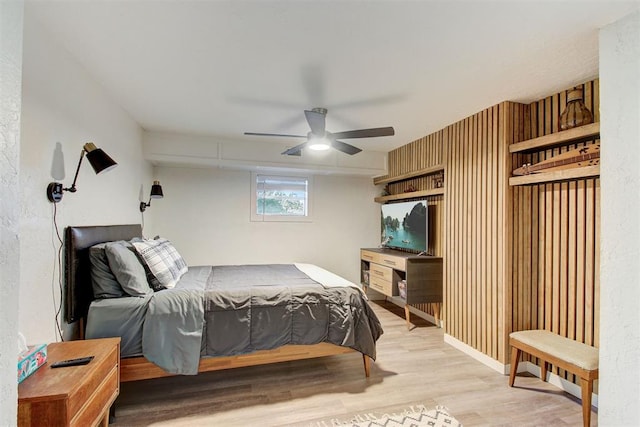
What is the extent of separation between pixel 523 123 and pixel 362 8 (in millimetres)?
Answer: 2090

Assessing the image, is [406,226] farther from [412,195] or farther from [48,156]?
[48,156]

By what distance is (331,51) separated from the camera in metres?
2.02

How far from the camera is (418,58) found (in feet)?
6.88

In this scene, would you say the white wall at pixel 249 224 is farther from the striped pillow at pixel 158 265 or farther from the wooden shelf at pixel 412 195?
the striped pillow at pixel 158 265

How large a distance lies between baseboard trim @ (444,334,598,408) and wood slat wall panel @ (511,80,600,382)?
7 cm

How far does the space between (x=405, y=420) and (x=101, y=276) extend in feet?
7.90

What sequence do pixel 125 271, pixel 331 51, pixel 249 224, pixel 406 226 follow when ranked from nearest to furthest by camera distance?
pixel 331 51, pixel 125 271, pixel 406 226, pixel 249 224

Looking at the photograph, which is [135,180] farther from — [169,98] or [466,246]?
[466,246]

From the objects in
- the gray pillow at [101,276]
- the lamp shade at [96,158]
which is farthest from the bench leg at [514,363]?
the lamp shade at [96,158]

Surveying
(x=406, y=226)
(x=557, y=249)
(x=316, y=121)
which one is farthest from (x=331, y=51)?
(x=406, y=226)

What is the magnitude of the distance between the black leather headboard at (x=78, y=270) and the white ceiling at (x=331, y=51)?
1257 mm

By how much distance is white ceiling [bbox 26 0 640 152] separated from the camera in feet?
5.34

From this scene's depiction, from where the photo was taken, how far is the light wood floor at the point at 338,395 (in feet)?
6.88

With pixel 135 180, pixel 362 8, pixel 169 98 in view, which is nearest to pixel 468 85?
pixel 362 8
